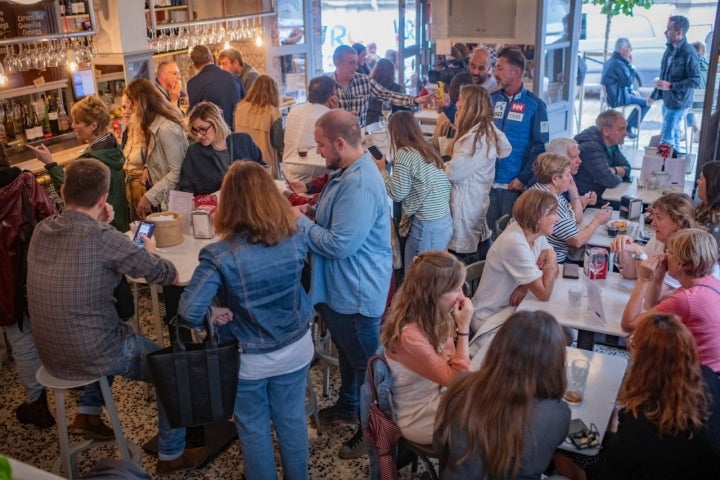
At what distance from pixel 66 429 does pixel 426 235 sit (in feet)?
8.04

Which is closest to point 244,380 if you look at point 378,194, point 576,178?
point 378,194

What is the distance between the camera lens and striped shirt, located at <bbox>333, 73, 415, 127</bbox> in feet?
23.0

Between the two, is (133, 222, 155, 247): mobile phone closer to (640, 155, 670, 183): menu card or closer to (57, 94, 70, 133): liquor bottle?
(57, 94, 70, 133): liquor bottle

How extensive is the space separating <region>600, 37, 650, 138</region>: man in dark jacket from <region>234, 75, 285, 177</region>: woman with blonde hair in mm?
5190

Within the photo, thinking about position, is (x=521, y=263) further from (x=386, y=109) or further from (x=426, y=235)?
(x=386, y=109)

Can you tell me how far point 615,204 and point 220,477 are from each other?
11.3 feet

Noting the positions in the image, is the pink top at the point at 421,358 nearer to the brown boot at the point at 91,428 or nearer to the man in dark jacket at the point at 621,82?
the brown boot at the point at 91,428

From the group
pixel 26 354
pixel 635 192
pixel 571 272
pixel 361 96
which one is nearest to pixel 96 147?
pixel 26 354

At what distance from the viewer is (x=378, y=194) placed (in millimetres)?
3258

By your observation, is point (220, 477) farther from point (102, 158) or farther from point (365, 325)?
point (102, 158)

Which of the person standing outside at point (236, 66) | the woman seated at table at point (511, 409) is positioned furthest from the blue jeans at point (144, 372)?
the person standing outside at point (236, 66)

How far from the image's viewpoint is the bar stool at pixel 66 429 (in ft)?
10.4

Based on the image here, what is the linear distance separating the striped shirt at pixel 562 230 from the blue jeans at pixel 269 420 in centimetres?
201

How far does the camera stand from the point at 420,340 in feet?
9.01
